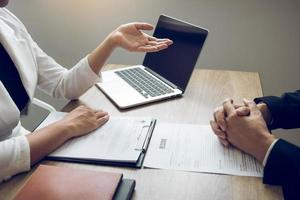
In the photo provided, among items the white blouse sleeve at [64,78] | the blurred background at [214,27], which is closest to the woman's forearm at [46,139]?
the white blouse sleeve at [64,78]

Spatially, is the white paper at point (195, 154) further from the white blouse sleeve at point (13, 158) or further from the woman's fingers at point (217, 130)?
the white blouse sleeve at point (13, 158)

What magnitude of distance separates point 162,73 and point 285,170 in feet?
2.19

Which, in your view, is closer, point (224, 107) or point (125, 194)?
point (125, 194)

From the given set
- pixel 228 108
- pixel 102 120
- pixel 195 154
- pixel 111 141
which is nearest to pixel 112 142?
pixel 111 141

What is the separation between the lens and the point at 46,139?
0.90 metres

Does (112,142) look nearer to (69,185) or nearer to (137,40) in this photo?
(69,185)

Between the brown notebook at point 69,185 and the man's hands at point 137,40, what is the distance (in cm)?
57

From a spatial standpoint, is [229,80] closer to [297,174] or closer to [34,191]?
[297,174]

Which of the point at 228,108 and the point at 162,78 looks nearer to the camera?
the point at 228,108

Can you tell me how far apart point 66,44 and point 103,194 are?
143 centimetres

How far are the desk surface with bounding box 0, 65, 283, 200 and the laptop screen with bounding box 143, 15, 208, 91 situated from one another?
3.0 inches

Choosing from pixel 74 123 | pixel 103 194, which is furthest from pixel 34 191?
pixel 74 123

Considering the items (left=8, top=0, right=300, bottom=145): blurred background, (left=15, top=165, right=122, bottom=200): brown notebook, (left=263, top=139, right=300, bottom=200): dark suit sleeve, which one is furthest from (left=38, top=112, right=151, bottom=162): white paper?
(left=8, top=0, right=300, bottom=145): blurred background

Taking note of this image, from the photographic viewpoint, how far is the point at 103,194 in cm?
69
